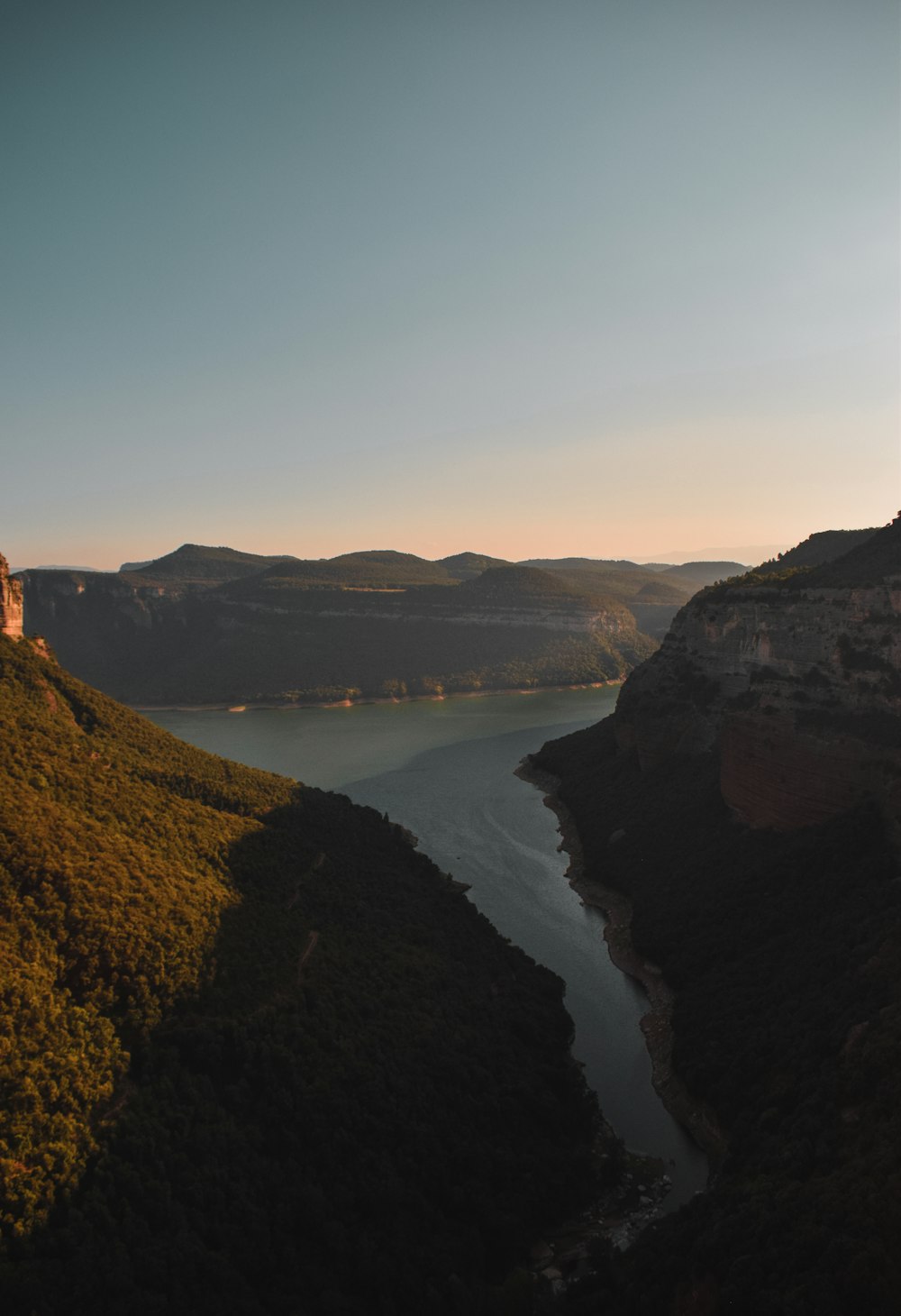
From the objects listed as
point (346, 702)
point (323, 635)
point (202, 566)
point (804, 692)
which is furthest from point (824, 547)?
point (202, 566)

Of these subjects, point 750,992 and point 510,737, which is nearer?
point 750,992

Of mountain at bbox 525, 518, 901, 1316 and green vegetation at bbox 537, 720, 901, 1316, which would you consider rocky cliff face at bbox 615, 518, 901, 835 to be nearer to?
mountain at bbox 525, 518, 901, 1316

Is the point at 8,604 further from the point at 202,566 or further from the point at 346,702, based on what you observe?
the point at 202,566

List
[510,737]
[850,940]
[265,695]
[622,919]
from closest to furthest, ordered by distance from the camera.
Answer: [850,940], [622,919], [510,737], [265,695]

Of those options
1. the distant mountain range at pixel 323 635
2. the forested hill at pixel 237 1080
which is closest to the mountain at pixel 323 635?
the distant mountain range at pixel 323 635

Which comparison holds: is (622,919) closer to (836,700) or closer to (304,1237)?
(836,700)

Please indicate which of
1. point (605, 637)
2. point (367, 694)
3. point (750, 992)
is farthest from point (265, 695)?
point (750, 992)

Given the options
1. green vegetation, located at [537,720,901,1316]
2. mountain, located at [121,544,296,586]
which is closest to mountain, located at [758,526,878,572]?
green vegetation, located at [537,720,901,1316]
